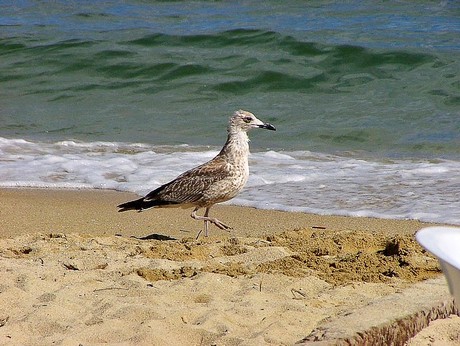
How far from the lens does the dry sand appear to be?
11.5 ft

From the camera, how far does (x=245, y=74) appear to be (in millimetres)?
14133

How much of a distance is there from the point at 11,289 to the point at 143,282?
639 mm

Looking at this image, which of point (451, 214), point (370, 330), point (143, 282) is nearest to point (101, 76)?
point (451, 214)

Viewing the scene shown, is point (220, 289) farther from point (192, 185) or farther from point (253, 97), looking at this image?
point (253, 97)

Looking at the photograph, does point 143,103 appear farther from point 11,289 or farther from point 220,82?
point 11,289

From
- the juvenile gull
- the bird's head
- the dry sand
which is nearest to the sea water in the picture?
the bird's head

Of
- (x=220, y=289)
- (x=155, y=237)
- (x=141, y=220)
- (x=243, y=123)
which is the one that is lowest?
(x=141, y=220)

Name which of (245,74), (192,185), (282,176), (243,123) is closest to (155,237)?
(192,185)

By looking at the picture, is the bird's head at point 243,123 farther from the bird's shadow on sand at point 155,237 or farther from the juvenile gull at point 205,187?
the bird's shadow on sand at point 155,237

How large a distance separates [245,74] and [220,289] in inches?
398

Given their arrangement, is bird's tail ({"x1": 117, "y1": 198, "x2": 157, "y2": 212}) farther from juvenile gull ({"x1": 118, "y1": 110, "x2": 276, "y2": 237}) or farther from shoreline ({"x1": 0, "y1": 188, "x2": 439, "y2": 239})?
shoreline ({"x1": 0, "y1": 188, "x2": 439, "y2": 239})

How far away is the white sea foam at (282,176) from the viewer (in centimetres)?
724

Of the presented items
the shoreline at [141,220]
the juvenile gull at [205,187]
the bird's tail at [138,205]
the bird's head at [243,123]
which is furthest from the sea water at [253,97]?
the bird's tail at [138,205]

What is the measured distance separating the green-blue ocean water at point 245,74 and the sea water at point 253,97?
3 centimetres
